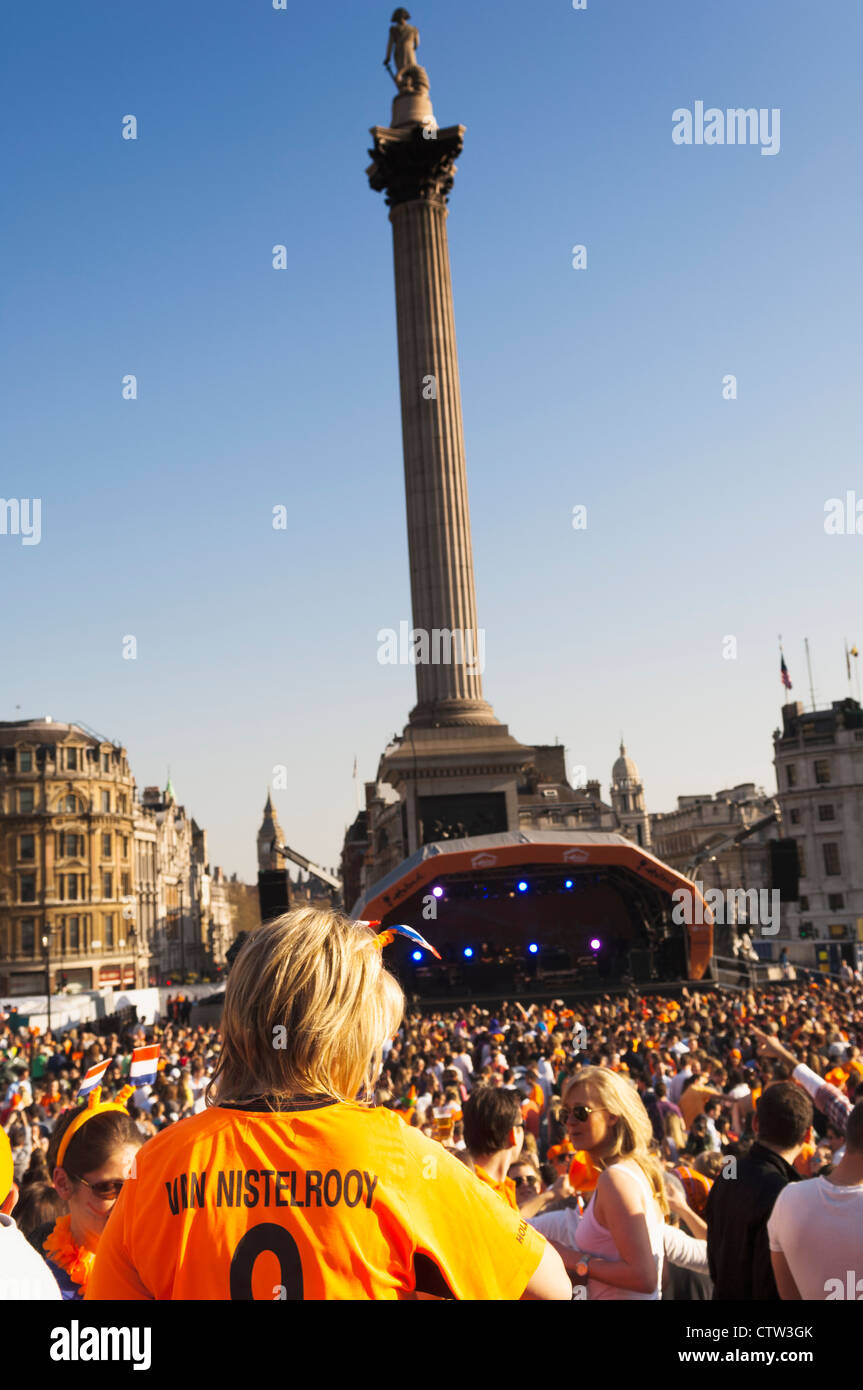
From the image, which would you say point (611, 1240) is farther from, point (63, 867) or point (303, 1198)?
point (63, 867)

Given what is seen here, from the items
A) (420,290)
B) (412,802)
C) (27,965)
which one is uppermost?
(420,290)

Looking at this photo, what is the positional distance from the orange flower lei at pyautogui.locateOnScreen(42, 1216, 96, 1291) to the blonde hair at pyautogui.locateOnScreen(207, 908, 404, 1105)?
8.18ft

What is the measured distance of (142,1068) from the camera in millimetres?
14758

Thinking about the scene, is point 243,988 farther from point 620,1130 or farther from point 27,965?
point 27,965

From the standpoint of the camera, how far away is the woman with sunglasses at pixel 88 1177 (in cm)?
433

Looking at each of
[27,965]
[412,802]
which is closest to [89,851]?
[27,965]

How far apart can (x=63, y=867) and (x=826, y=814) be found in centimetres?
5239

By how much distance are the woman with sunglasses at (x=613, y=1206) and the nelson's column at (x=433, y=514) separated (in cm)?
4730

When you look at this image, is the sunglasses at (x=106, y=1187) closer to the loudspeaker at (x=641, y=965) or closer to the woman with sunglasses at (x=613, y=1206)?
the woman with sunglasses at (x=613, y=1206)

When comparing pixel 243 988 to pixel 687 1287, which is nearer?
pixel 243 988

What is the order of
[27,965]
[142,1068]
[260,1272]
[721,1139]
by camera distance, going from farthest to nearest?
1. [27,965]
2. [142,1068]
3. [721,1139]
4. [260,1272]
